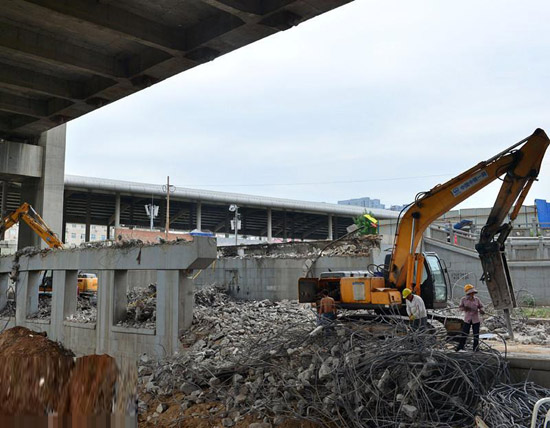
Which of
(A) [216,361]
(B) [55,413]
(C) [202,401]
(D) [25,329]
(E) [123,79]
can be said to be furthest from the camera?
(D) [25,329]

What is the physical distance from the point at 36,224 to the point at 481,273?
62.7 ft

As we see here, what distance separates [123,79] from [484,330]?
42.4ft

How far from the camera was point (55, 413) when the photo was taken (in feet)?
19.0

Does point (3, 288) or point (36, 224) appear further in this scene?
point (3, 288)

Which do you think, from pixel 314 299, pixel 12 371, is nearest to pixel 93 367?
pixel 12 371

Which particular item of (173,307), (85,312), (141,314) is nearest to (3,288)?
(85,312)

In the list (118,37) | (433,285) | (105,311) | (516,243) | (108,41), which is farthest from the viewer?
(516,243)

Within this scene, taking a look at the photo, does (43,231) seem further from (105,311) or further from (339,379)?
(339,379)

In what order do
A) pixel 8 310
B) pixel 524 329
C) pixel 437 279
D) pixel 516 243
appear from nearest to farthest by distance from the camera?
pixel 437 279 → pixel 524 329 → pixel 516 243 → pixel 8 310

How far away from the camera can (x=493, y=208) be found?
11.1 metres

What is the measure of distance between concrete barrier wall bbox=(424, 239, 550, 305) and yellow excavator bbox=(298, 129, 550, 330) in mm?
9616

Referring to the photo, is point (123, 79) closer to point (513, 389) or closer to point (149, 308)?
point (149, 308)

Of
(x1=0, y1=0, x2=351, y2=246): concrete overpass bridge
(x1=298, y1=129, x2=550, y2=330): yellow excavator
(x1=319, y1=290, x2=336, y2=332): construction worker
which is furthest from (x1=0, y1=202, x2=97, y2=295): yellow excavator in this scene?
(x1=298, y1=129, x2=550, y2=330): yellow excavator

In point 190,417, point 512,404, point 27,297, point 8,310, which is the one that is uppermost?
point 27,297
